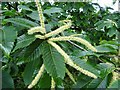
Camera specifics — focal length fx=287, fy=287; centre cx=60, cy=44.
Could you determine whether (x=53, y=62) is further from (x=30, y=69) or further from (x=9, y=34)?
(x=9, y=34)

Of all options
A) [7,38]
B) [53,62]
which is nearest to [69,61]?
[53,62]

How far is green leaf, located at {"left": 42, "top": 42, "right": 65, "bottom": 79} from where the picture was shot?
85cm

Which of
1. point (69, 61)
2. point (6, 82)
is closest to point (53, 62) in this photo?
point (69, 61)

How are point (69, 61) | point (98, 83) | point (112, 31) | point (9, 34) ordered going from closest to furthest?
point (69, 61) → point (98, 83) → point (9, 34) → point (112, 31)

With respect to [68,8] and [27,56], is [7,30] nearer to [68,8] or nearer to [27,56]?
[27,56]

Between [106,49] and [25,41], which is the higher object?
[25,41]

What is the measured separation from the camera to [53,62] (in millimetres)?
860

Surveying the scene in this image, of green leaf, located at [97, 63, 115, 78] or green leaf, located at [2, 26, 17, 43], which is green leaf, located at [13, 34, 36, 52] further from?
green leaf, located at [97, 63, 115, 78]

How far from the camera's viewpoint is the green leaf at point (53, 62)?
2.79 ft

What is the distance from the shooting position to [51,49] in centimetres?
89

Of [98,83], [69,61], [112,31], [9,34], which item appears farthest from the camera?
[112,31]

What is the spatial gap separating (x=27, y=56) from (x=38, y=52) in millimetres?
54

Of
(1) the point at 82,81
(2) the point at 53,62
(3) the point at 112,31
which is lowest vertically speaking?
(3) the point at 112,31

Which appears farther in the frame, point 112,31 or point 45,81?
point 112,31
